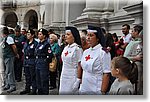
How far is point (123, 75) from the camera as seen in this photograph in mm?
3045

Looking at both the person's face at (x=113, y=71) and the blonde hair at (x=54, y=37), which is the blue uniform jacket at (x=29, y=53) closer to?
the blonde hair at (x=54, y=37)

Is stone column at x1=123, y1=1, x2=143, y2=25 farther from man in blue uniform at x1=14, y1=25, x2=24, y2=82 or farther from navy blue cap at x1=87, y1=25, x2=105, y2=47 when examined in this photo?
man in blue uniform at x1=14, y1=25, x2=24, y2=82

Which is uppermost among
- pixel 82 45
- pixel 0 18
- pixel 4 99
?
pixel 0 18

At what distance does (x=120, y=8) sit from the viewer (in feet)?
11.4

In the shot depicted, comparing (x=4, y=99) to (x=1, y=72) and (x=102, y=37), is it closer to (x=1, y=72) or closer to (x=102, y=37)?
(x=1, y=72)

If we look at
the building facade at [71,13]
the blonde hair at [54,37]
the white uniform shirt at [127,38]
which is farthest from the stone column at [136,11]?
the blonde hair at [54,37]

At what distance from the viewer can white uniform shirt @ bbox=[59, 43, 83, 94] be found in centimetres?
337

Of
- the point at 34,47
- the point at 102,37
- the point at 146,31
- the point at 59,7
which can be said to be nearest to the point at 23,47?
the point at 34,47

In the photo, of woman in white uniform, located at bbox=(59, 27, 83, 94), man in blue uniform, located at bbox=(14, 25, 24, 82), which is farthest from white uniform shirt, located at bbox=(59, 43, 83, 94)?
man in blue uniform, located at bbox=(14, 25, 24, 82)

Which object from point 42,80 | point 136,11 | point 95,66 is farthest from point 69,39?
point 136,11

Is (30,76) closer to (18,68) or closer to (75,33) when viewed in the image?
(18,68)

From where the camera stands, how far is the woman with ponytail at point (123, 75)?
10.0 feet

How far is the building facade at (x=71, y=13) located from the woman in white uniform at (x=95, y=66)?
0.19 metres

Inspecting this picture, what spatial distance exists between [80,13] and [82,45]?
335 millimetres
